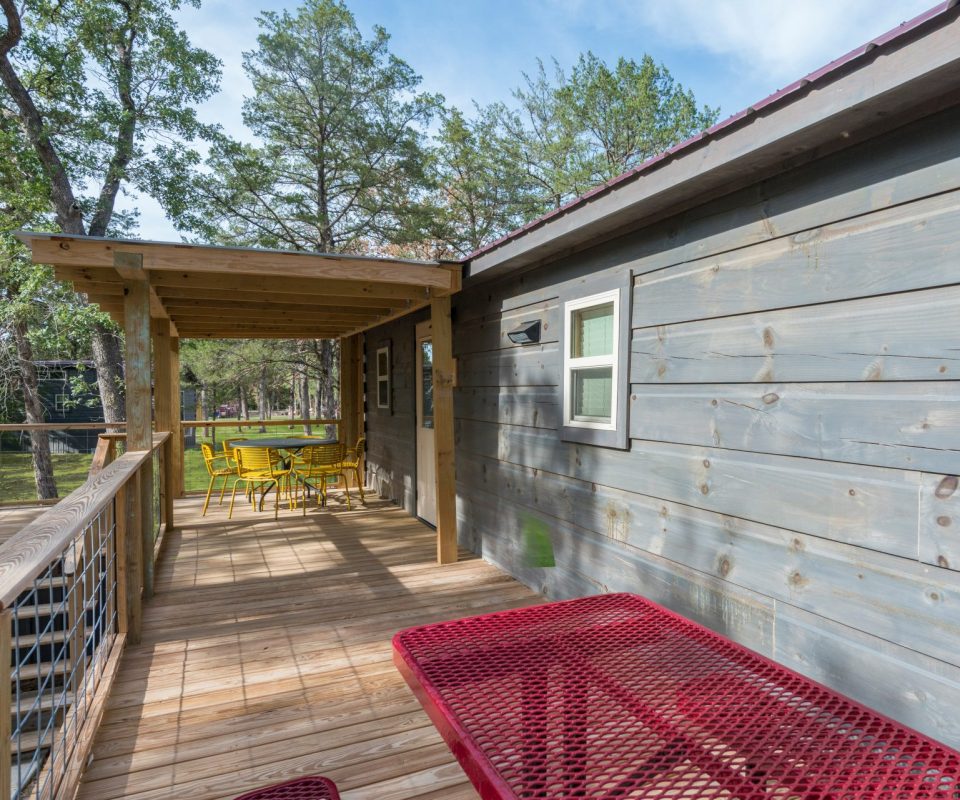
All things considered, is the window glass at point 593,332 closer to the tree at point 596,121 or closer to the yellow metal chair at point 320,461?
the yellow metal chair at point 320,461

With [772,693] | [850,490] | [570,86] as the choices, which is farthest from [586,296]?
[570,86]

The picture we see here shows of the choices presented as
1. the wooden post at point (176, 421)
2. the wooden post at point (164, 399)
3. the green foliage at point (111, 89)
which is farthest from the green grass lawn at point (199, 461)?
the green foliage at point (111, 89)

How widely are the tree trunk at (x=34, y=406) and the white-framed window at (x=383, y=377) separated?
284 inches

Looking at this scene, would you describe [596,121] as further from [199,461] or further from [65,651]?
[199,461]

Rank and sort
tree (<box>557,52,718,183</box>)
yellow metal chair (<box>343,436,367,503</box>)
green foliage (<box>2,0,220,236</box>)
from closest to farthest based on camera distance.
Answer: yellow metal chair (<box>343,436,367,503</box>) → green foliage (<box>2,0,220,236</box>) → tree (<box>557,52,718,183</box>)

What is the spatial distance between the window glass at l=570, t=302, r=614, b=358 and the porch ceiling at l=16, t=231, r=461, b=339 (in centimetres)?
120

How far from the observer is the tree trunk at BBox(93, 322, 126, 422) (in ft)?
33.5

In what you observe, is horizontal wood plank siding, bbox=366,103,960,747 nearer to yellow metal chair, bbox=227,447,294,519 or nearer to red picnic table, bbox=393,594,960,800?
red picnic table, bbox=393,594,960,800

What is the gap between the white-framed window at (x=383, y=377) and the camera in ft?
22.7

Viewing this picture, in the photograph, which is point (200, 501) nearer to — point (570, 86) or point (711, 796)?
point (711, 796)

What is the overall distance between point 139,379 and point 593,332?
107 inches

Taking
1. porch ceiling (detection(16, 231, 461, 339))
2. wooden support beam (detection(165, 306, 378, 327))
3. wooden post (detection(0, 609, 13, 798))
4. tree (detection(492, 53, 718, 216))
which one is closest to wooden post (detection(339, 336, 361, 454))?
wooden support beam (detection(165, 306, 378, 327))

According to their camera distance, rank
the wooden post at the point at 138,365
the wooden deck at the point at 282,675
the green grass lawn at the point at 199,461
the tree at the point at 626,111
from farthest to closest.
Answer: the green grass lawn at the point at 199,461
the tree at the point at 626,111
the wooden post at the point at 138,365
the wooden deck at the point at 282,675

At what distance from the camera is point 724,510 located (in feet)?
7.59
